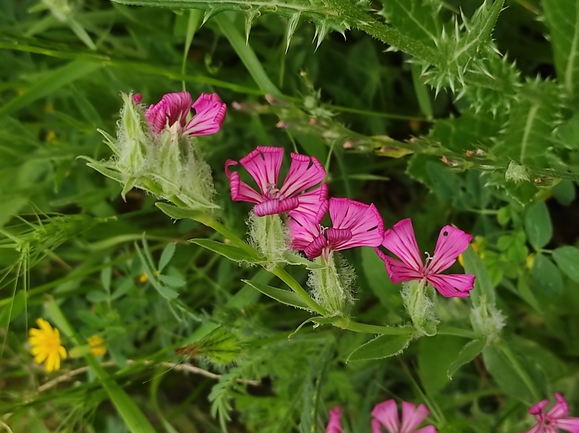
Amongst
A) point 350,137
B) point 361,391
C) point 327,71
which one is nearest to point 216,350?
point 350,137

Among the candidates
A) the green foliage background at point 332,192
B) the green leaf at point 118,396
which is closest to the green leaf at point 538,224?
the green foliage background at point 332,192

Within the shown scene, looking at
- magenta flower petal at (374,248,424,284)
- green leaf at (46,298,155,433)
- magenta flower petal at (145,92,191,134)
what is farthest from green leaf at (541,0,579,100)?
green leaf at (46,298,155,433)

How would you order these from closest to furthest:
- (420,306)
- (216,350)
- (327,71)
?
(420,306) < (216,350) < (327,71)

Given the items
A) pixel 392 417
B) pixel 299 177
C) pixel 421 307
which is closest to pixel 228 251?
pixel 299 177

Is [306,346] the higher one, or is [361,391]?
[306,346]

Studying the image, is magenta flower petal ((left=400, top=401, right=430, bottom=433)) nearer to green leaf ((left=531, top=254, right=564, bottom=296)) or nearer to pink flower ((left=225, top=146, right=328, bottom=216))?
green leaf ((left=531, top=254, right=564, bottom=296))

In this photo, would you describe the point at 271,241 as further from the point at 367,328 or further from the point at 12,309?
the point at 12,309

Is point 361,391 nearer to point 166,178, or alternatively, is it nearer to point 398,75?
point 398,75
